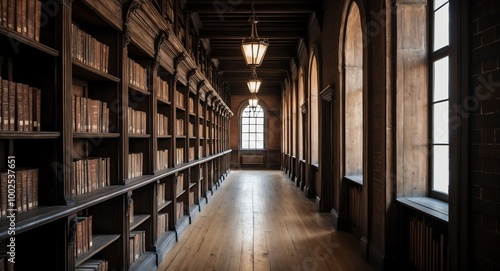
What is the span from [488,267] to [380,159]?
1.78m

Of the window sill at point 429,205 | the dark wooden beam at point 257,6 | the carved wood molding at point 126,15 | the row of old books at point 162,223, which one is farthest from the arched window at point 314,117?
the carved wood molding at point 126,15

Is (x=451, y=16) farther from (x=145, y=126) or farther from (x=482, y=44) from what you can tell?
(x=145, y=126)

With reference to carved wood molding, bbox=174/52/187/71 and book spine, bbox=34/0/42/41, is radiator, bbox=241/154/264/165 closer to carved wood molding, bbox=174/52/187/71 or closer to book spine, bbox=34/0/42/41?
carved wood molding, bbox=174/52/187/71

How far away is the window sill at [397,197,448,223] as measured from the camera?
2846mm

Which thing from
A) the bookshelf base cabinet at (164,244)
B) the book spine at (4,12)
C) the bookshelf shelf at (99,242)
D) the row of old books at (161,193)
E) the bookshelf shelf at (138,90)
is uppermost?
the book spine at (4,12)

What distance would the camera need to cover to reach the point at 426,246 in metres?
3.14

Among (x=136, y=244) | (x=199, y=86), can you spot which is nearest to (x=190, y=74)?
(x=199, y=86)

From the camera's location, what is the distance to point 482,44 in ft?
7.16

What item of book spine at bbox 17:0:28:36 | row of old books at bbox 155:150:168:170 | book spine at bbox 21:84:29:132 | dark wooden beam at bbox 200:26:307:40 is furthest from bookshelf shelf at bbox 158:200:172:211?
dark wooden beam at bbox 200:26:307:40

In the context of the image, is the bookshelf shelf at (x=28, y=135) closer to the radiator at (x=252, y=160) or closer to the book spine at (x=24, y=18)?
the book spine at (x=24, y=18)

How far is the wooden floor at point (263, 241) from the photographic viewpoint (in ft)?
13.4

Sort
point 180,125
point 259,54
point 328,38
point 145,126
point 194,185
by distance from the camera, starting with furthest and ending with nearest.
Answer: point 194,185
point 328,38
point 180,125
point 259,54
point 145,126

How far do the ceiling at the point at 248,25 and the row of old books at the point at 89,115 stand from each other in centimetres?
476

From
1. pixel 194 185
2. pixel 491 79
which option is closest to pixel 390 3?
pixel 491 79
